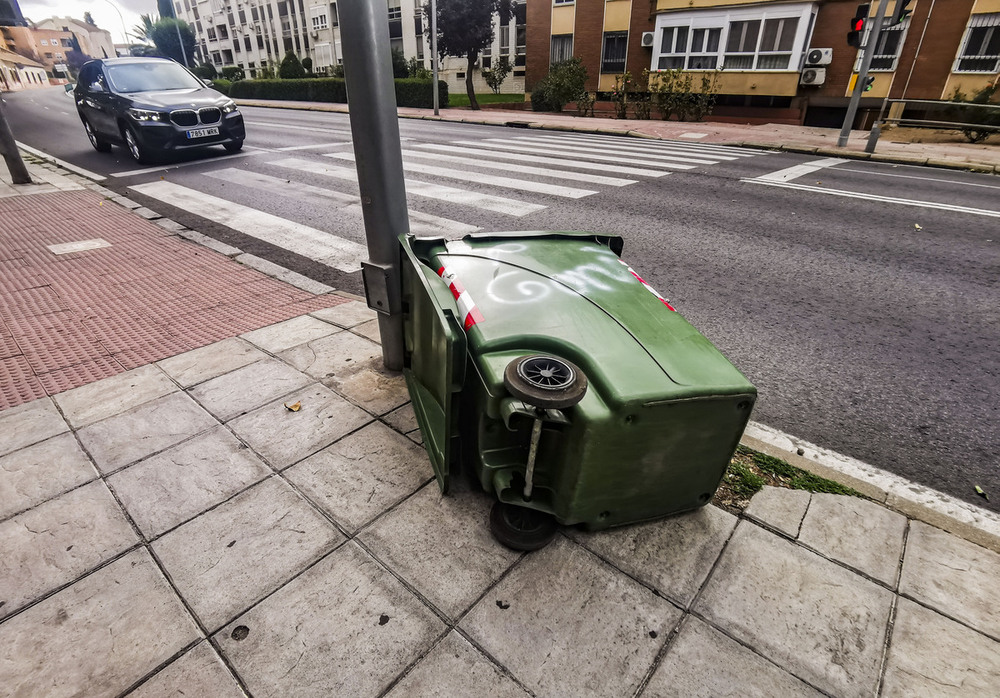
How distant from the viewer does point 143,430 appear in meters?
3.08

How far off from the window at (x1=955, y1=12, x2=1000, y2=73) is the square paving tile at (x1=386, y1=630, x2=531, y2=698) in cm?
2375

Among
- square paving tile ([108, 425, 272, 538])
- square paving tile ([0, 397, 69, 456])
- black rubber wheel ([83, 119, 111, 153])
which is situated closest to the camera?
square paving tile ([108, 425, 272, 538])

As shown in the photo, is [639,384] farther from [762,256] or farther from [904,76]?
[904,76]

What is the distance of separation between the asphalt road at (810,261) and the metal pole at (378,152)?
201 cm

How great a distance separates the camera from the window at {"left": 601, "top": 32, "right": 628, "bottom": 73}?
25.5m

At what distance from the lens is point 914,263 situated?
583 centimetres

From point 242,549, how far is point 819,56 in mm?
25046

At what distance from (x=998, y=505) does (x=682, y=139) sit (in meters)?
15.0

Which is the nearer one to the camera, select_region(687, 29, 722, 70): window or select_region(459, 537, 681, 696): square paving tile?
select_region(459, 537, 681, 696): square paving tile

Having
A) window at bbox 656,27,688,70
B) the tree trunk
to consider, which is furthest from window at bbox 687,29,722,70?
the tree trunk

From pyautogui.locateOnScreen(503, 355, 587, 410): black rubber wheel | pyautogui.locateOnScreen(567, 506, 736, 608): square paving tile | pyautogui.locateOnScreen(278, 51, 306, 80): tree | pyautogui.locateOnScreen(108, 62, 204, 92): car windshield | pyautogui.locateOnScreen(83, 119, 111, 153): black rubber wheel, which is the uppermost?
pyautogui.locateOnScreen(278, 51, 306, 80): tree

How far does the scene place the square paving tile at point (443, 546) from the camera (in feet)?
7.00

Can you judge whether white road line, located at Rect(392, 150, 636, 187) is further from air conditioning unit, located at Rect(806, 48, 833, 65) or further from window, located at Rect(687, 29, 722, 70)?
window, located at Rect(687, 29, 722, 70)

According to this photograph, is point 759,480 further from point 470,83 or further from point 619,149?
point 470,83
